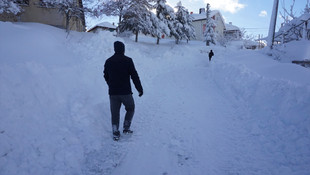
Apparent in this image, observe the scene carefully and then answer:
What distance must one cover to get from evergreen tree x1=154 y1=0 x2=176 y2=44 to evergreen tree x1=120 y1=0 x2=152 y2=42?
2699 mm

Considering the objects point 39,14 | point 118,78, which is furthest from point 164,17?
point 118,78

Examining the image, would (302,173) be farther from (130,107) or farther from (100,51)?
(100,51)

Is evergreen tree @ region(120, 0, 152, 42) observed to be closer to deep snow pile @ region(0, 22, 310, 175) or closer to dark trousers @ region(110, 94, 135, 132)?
deep snow pile @ region(0, 22, 310, 175)

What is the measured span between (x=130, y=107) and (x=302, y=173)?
3.38 meters

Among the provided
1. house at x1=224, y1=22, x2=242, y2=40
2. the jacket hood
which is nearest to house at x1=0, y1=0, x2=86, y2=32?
the jacket hood

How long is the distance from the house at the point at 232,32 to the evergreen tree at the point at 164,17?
26.7m

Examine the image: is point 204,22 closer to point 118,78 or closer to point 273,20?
point 273,20

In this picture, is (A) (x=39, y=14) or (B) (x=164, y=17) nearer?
(A) (x=39, y=14)

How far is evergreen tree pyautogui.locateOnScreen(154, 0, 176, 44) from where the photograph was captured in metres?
27.8

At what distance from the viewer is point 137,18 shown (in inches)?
914

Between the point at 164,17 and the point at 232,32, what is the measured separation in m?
38.8

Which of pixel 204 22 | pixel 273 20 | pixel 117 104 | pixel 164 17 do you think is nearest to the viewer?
pixel 117 104

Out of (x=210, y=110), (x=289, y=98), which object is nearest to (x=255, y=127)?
(x=289, y=98)

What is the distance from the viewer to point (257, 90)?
6.59 meters
